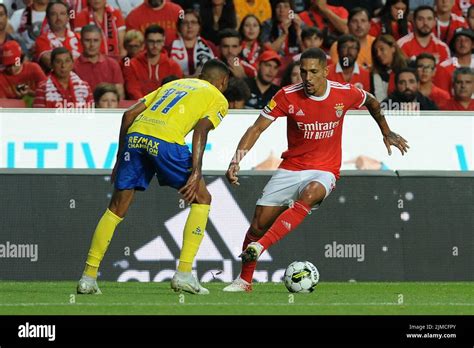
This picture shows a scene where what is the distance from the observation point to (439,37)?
16.9 meters

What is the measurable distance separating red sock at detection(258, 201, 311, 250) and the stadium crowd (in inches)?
187

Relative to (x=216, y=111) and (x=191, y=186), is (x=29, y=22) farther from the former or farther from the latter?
(x=191, y=186)

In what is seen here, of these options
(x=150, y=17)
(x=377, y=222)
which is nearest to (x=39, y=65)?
(x=150, y=17)

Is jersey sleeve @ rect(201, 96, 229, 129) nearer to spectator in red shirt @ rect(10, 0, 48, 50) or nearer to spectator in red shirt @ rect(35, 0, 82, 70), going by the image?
spectator in red shirt @ rect(35, 0, 82, 70)

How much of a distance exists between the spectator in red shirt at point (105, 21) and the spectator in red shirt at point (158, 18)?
20 cm

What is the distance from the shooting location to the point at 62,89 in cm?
1483

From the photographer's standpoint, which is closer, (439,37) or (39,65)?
(39,65)

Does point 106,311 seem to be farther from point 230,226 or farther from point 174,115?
point 230,226

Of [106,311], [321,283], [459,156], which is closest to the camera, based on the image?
[106,311]

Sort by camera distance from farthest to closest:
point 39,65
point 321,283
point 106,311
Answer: point 39,65 < point 321,283 < point 106,311

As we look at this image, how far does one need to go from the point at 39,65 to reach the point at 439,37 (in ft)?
18.2

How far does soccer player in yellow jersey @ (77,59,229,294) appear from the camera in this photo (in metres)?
9.80

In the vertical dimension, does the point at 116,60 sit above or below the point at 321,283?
above

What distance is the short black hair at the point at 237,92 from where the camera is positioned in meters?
14.9
